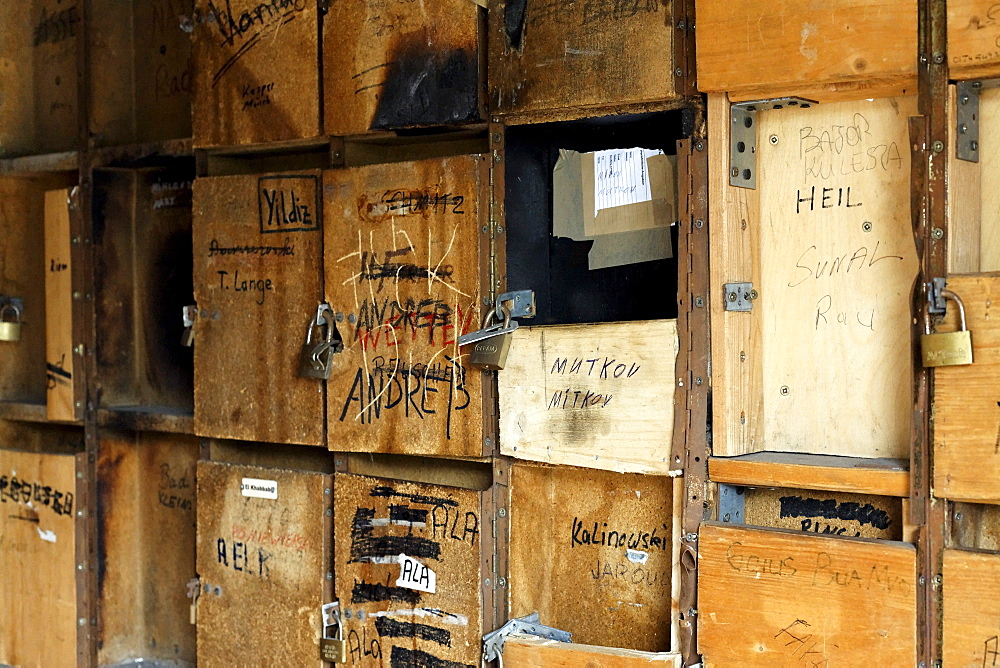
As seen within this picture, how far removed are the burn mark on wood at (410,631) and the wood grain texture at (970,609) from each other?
3.69 ft

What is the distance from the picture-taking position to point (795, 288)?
2.27 metres

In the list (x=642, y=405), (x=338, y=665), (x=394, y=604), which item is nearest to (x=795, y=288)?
(x=642, y=405)

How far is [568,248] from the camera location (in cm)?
265

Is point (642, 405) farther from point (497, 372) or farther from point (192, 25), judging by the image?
point (192, 25)

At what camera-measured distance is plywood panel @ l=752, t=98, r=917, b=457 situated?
7.07ft

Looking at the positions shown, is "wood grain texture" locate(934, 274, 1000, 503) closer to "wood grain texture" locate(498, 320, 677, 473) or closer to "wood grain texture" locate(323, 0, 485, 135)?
"wood grain texture" locate(498, 320, 677, 473)

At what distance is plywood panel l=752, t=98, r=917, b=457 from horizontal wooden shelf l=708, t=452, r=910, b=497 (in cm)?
8

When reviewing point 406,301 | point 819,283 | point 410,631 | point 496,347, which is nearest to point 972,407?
point 819,283

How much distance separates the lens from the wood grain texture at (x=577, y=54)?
2230mm

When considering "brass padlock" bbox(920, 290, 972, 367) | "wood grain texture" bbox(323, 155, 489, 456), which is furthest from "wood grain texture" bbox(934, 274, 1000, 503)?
"wood grain texture" bbox(323, 155, 489, 456)

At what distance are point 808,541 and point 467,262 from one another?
970 mm

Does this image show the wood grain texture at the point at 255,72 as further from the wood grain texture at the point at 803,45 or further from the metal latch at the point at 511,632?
the metal latch at the point at 511,632

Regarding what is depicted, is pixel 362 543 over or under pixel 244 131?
under

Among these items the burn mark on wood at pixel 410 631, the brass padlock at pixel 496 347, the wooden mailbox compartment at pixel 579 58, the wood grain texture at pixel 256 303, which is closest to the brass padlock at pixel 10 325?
the wood grain texture at pixel 256 303
